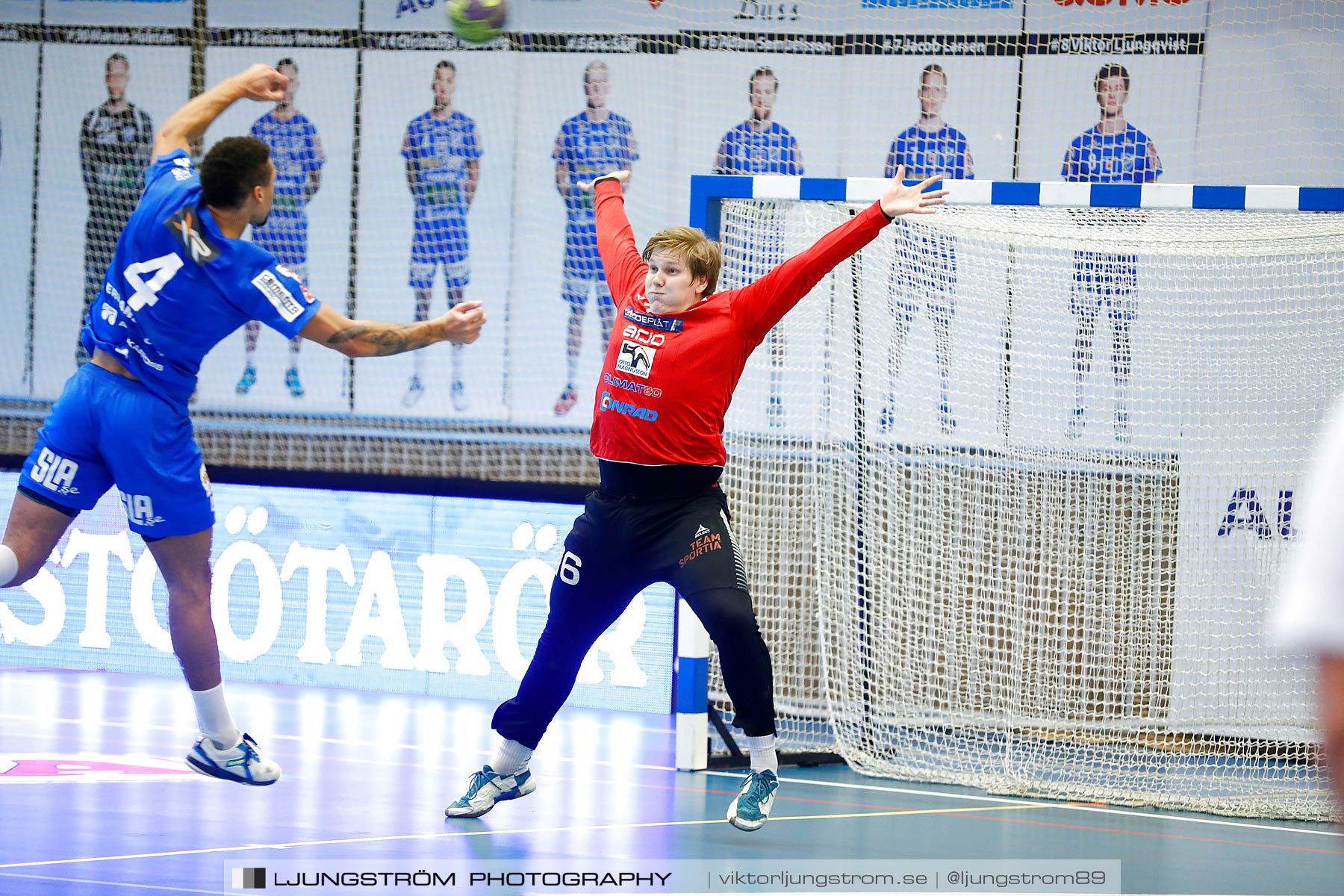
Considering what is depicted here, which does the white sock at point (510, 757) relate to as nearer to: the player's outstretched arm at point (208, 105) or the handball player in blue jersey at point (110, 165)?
the player's outstretched arm at point (208, 105)

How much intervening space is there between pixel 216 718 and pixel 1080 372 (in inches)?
194

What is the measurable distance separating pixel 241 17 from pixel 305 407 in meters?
3.43

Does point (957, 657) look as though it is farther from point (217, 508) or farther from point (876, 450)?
point (217, 508)

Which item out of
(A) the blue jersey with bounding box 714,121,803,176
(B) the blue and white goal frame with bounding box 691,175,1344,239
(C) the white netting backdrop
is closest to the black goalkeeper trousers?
(B) the blue and white goal frame with bounding box 691,175,1344,239

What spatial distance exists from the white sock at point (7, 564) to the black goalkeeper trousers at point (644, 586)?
1766 mm

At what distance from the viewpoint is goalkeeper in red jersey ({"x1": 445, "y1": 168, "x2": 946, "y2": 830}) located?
15.7 feet

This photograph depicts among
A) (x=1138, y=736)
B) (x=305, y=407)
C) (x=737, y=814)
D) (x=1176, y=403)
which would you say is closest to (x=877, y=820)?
(x=737, y=814)

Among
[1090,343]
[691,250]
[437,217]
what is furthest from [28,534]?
[437,217]

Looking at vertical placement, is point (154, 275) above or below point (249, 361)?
above

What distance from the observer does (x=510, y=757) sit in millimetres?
5191

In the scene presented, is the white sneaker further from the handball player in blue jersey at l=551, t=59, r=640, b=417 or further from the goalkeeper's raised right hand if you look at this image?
the handball player in blue jersey at l=551, t=59, r=640, b=417

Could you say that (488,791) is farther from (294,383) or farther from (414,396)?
(294,383)

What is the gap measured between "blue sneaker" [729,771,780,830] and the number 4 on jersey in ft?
8.74

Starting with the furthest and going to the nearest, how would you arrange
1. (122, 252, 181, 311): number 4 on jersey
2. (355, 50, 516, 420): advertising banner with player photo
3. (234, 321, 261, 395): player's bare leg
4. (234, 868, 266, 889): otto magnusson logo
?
1. (234, 321, 261, 395): player's bare leg
2. (355, 50, 516, 420): advertising banner with player photo
3. (122, 252, 181, 311): number 4 on jersey
4. (234, 868, 266, 889): otto magnusson logo
